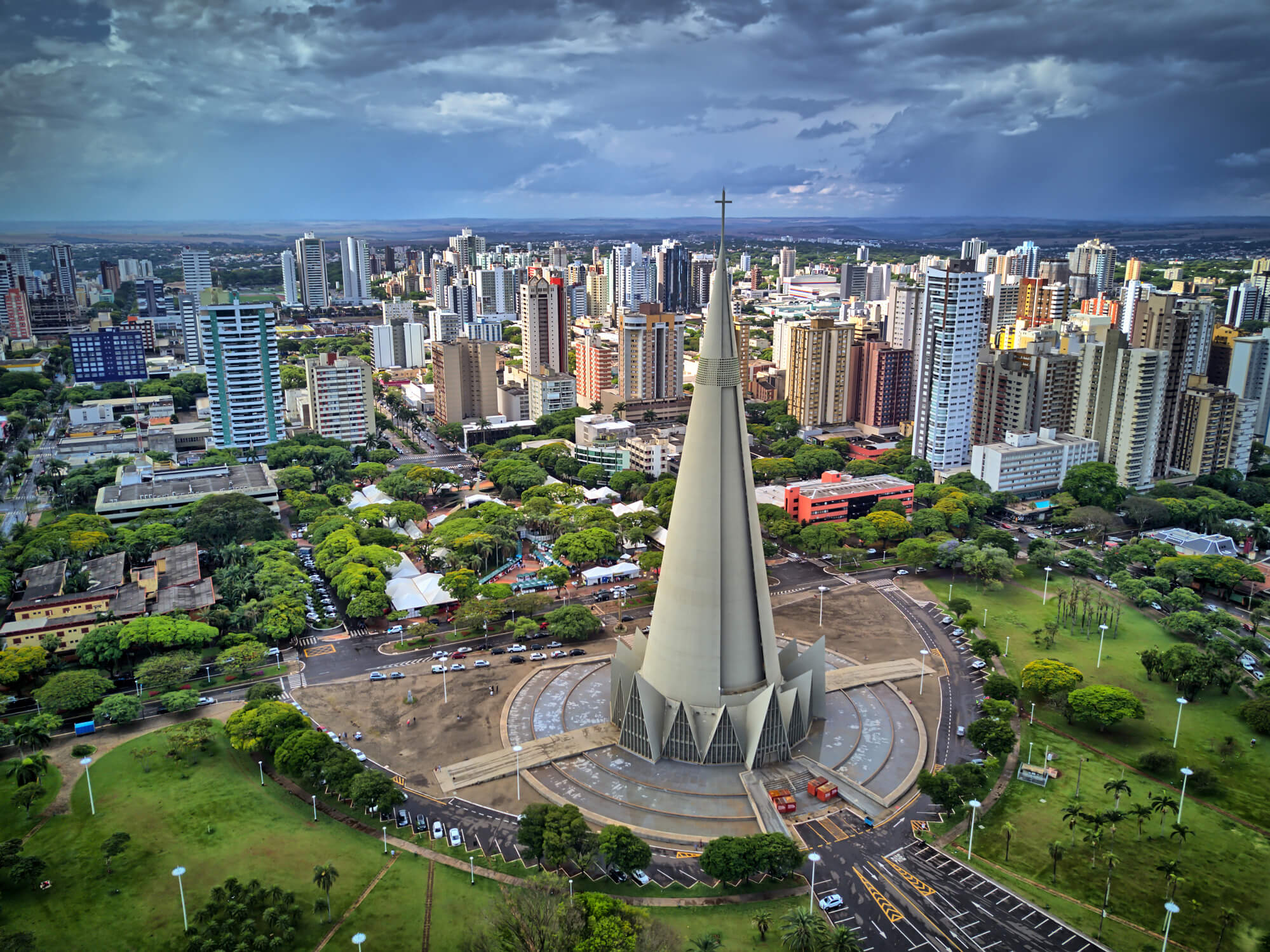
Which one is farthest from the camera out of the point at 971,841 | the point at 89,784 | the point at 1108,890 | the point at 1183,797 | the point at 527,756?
the point at 527,756

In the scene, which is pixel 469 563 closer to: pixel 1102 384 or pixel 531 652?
pixel 531 652

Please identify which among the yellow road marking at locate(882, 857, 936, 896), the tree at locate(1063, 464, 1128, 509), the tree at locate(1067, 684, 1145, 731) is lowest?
the yellow road marking at locate(882, 857, 936, 896)

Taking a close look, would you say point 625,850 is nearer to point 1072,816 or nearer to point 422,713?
point 422,713

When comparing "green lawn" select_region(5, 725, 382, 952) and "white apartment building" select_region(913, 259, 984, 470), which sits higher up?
"white apartment building" select_region(913, 259, 984, 470)

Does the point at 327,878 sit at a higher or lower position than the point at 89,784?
higher

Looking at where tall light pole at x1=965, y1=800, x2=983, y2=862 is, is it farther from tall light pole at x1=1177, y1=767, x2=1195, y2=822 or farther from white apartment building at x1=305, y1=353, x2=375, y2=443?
white apartment building at x1=305, y1=353, x2=375, y2=443

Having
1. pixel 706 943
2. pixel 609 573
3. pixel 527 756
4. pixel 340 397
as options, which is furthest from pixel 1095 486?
pixel 340 397

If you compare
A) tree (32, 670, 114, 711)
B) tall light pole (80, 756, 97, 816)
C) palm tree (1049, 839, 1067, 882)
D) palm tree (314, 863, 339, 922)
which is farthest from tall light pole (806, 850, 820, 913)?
tree (32, 670, 114, 711)
